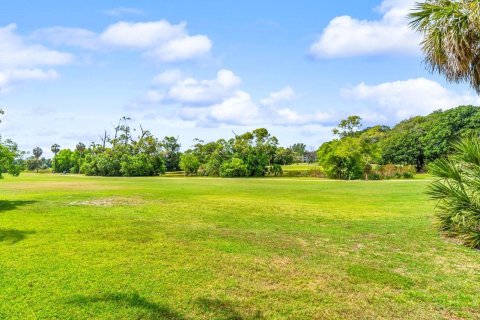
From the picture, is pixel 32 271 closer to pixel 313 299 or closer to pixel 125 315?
pixel 125 315

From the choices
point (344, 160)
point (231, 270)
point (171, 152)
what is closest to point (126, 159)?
point (171, 152)

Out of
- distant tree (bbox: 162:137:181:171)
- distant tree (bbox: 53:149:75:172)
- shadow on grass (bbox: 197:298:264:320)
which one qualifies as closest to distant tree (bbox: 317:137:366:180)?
distant tree (bbox: 162:137:181:171)

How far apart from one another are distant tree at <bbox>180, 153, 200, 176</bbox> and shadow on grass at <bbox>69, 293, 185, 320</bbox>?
68854 millimetres

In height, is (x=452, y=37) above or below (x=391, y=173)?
above

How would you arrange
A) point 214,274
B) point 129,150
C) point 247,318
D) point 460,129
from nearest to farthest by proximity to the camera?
point 247,318 < point 214,274 < point 460,129 < point 129,150

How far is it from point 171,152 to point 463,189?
79.2 m

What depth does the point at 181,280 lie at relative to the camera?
22.4ft

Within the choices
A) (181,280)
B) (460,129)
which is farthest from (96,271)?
(460,129)

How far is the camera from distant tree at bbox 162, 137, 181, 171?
84.3 meters

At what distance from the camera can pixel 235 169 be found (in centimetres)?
6906

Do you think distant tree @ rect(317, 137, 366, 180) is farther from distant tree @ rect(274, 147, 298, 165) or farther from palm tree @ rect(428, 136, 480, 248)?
palm tree @ rect(428, 136, 480, 248)

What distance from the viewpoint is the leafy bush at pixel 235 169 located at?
2719 inches

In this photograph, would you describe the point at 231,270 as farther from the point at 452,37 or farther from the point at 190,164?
the point at 190,164

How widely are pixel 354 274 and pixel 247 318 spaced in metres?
3.02
